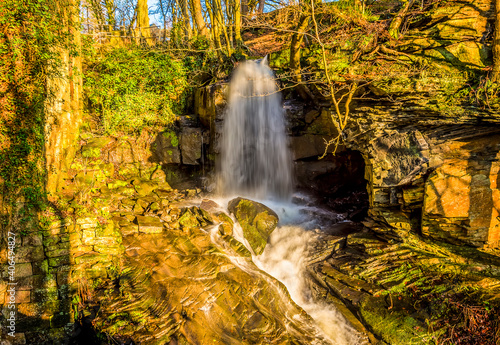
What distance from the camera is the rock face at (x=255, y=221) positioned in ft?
22.0

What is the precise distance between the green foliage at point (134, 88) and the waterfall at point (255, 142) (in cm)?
255

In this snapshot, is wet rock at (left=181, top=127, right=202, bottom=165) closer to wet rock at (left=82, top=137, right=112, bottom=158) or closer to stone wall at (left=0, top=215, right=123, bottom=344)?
wet rock at (left=82, top=137, right=112, bottom=158)

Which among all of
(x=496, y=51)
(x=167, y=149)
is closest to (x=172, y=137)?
(x=167, y=149)

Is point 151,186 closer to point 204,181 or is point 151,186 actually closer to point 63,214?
point 204,181

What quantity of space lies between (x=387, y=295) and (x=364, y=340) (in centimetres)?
106

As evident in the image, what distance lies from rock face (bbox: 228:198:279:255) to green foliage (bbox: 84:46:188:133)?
4898mm

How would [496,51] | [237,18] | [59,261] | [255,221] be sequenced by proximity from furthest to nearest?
[237,18]
[255,221]
[496,51]
[59,261]

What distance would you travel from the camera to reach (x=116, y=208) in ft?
22.2

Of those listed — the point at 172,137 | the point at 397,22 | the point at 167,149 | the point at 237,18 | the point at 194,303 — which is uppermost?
the point at 237,18

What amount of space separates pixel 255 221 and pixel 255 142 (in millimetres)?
3703

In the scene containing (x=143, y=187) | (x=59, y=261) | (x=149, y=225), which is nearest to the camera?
(x=59, y=261)

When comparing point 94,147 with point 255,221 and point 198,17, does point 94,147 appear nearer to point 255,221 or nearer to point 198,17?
point 255,221

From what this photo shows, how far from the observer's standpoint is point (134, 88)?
979 centimetres

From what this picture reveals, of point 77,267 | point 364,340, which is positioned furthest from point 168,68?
point 364,340
